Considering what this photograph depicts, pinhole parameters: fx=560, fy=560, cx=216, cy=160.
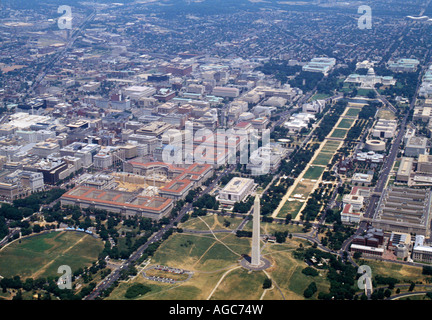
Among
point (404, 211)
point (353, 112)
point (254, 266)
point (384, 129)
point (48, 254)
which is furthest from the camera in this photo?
point (353, 112)

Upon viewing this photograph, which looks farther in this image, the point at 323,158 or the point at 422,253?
the point at 323,158

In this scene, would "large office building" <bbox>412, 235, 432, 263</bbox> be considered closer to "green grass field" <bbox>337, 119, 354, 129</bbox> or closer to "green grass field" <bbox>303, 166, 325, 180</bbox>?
"green grass field" <bbox>303, 166, 325, 180</bbox>

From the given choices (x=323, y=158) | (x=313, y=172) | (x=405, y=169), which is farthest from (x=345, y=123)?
(x=405, y=169)

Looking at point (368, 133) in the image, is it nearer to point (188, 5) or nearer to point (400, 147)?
point (400, 147)

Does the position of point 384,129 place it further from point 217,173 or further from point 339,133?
point 217,173

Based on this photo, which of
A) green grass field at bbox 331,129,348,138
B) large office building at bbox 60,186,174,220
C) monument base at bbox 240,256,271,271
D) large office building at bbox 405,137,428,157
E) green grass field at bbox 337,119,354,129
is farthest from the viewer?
green grass field at bbox 337,119,354,129

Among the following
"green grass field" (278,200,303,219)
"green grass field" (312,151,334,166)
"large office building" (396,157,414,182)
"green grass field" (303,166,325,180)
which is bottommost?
"green grass field" (278,200,303,219)

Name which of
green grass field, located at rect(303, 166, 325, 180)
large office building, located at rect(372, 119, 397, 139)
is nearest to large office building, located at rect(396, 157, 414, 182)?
green grass field, located at rect(303, 166, 325, 180)
